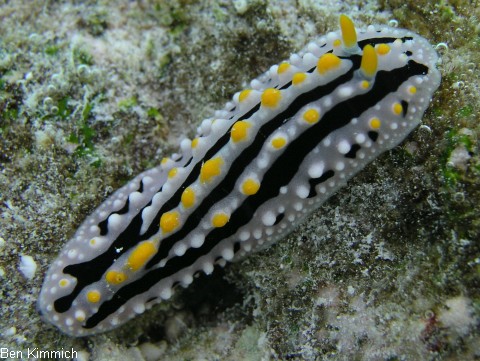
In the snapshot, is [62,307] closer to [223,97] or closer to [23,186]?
[23,186]

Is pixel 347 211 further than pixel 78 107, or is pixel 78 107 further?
pixel 78 107

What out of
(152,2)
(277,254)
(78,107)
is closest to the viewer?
(277,254)

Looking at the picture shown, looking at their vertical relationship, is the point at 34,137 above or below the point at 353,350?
above

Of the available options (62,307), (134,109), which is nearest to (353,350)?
(62,307)

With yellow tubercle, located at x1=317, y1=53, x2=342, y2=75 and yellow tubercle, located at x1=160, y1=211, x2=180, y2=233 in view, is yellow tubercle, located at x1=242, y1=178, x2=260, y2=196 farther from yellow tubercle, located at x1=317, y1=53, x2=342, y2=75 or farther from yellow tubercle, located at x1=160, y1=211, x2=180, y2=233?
yellow tubercle, located at x1=317, y1=53, x2=342, y2=75

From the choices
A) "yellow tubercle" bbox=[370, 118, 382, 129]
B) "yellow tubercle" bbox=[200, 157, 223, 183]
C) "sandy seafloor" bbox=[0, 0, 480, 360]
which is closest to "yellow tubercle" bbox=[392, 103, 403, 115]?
"yellow tubercle" bbox=[370, 118, 382, 129]

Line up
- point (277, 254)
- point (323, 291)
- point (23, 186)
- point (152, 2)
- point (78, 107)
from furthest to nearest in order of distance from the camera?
point (152, 2), point (78, 107), point (23, 186), point (277, 254), point (323, 291)
